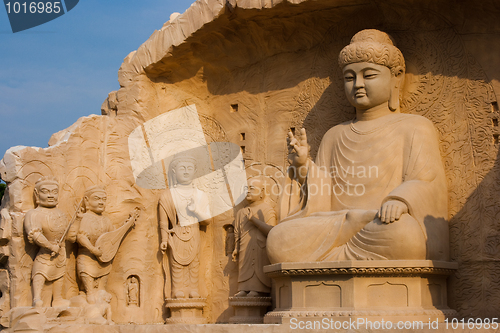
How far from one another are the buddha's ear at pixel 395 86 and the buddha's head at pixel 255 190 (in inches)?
66.5

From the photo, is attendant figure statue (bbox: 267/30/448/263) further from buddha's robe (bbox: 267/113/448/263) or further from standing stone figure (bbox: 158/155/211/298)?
standing stone figure (bbox: 158/155/211/298)

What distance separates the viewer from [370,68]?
259 inches

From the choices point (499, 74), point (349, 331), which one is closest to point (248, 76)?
point (499, 74)

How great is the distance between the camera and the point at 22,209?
22.4ft

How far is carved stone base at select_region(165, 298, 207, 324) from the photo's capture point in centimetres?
713

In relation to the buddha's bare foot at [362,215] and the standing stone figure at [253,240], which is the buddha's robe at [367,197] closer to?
the buddha's bare foot at [362,215]

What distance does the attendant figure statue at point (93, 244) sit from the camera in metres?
6.98

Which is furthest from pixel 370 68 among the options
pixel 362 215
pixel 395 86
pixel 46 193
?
pixel 46 193

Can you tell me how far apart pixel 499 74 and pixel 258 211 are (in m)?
2.94

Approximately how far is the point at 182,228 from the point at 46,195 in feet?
5.09

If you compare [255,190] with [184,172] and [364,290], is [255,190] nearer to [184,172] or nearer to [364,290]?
[184,172]

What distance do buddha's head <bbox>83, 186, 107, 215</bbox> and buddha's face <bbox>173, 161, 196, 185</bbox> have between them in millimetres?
930

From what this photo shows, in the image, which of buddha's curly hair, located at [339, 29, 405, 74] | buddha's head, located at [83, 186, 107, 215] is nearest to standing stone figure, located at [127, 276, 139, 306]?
buddha's head, located at [83, 186, 107, 215]

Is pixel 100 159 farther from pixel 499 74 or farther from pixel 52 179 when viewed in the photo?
pixel 499 74
